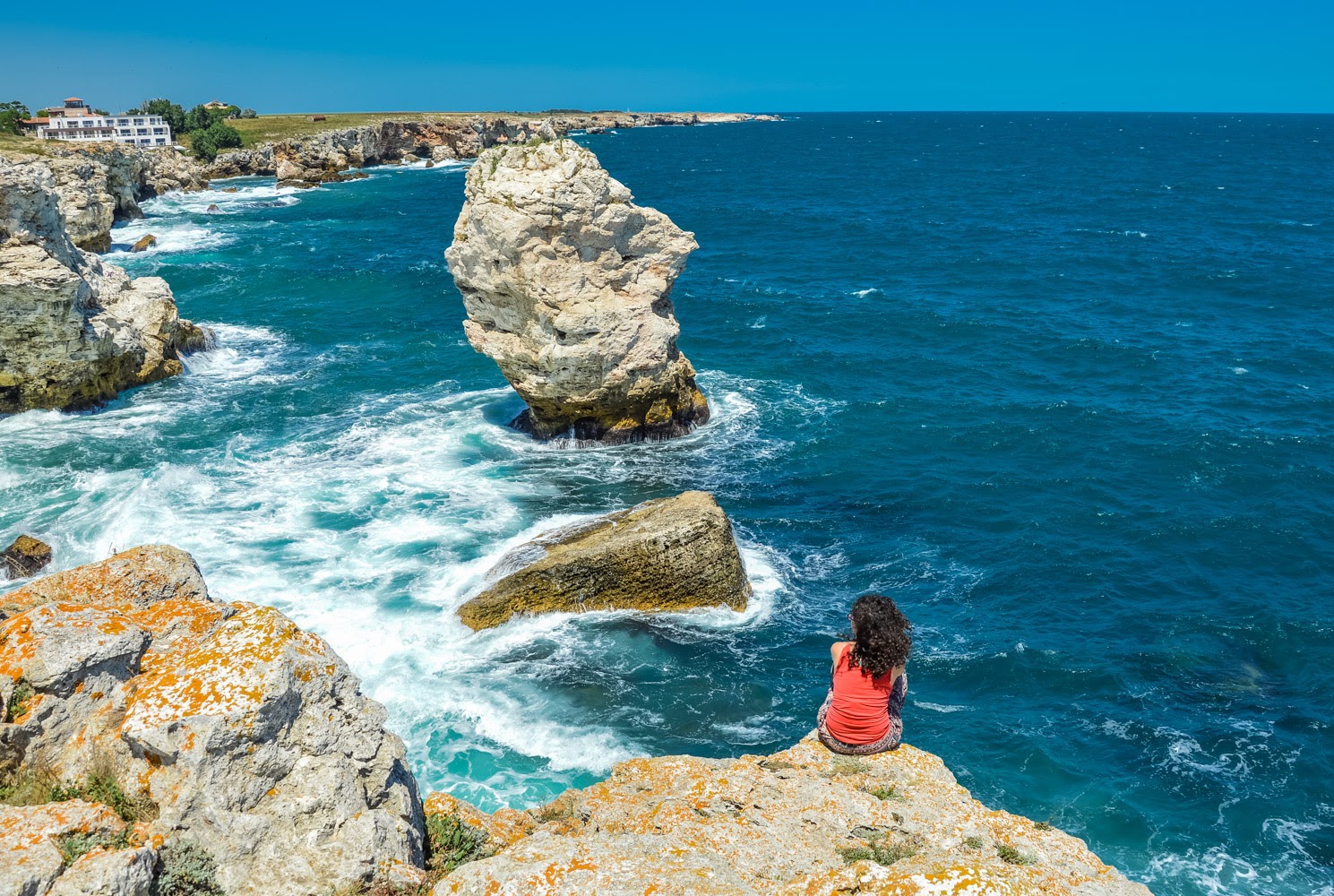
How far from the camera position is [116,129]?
5497 inches

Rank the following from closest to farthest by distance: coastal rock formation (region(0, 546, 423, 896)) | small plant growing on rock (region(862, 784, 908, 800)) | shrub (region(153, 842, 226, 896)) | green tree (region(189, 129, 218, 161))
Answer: shrub (region(153, 842, 226, 896))
coastal rock formation (region(0, 546, 423, 896))
small plant growing on rock (region(862, 784, 908, 800))
green tree (region(189, 129, 218, 161))

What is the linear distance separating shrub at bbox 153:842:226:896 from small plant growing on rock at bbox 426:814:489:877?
6.65 ft

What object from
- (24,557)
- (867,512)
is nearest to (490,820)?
(24,557)

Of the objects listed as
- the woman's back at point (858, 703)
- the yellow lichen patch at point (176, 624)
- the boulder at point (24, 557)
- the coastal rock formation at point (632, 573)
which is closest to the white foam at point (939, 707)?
the coastal rock formation at point (632, 573)

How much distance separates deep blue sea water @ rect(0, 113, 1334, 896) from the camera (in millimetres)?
19391

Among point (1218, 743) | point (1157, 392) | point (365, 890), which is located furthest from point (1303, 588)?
point (365, 890)

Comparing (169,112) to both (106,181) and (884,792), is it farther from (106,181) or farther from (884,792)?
(884,792)

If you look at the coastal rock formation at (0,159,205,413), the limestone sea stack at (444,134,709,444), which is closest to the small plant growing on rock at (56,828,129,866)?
the limestone sea stack at (444,134,709,444)

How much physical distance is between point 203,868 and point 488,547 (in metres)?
19.1

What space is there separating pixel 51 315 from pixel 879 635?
35706 millimetres

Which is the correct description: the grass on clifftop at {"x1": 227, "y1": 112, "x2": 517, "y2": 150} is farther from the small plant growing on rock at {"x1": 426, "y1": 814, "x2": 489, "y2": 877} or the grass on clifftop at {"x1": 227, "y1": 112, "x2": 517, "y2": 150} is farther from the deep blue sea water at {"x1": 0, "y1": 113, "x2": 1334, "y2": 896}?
the small plant growing on rock at {"x1": 426, "y1": 814, "x2": 489, "y2": 877}

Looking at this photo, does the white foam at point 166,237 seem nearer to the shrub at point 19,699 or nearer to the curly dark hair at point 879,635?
the shrub at point 19,699

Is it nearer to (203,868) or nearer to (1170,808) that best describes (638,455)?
(1170,808)

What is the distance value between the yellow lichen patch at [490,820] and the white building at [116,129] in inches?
5828
